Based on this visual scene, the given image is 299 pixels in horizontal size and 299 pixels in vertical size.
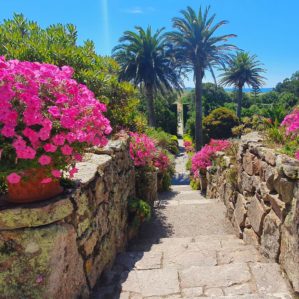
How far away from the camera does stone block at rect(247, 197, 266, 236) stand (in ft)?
10.9

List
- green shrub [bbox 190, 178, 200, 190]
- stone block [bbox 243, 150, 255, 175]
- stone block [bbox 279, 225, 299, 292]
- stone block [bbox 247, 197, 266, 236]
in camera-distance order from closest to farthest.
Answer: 1. stone block [bbox 279, 225, 299, 292]
2. stone block [bbox 247, 197, 266, 236]
3. stone block [bbox 243, 150, 255, 175]
4. green shrub [bbox 190, 178, 200, 190]

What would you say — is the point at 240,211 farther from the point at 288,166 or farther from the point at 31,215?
the point at 31,215

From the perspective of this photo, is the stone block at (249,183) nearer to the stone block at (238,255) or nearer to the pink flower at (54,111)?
the stone block at (238,255)

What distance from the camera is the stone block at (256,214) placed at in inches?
130

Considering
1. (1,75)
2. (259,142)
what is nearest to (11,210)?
(1,75)

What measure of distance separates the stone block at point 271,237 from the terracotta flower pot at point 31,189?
202 cm

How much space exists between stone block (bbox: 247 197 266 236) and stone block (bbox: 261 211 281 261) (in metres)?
0.12

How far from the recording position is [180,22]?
16719 millimetres

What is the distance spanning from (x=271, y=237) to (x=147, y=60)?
14.9 m

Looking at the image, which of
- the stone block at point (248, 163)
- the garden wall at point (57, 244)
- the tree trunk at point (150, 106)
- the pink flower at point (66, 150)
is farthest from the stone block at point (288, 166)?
the tree trunk at point (150, 106)

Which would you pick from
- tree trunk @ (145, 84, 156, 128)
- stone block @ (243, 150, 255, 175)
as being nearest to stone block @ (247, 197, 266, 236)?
stone block @ (243, 150, 255, 175)

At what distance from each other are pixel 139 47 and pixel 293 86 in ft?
80.0

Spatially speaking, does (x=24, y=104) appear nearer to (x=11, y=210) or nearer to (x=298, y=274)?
(x=11, y=210)

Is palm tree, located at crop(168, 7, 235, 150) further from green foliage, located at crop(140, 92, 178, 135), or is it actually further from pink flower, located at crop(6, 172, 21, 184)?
pink flower, located at crop(6, 172, 21, 184)
